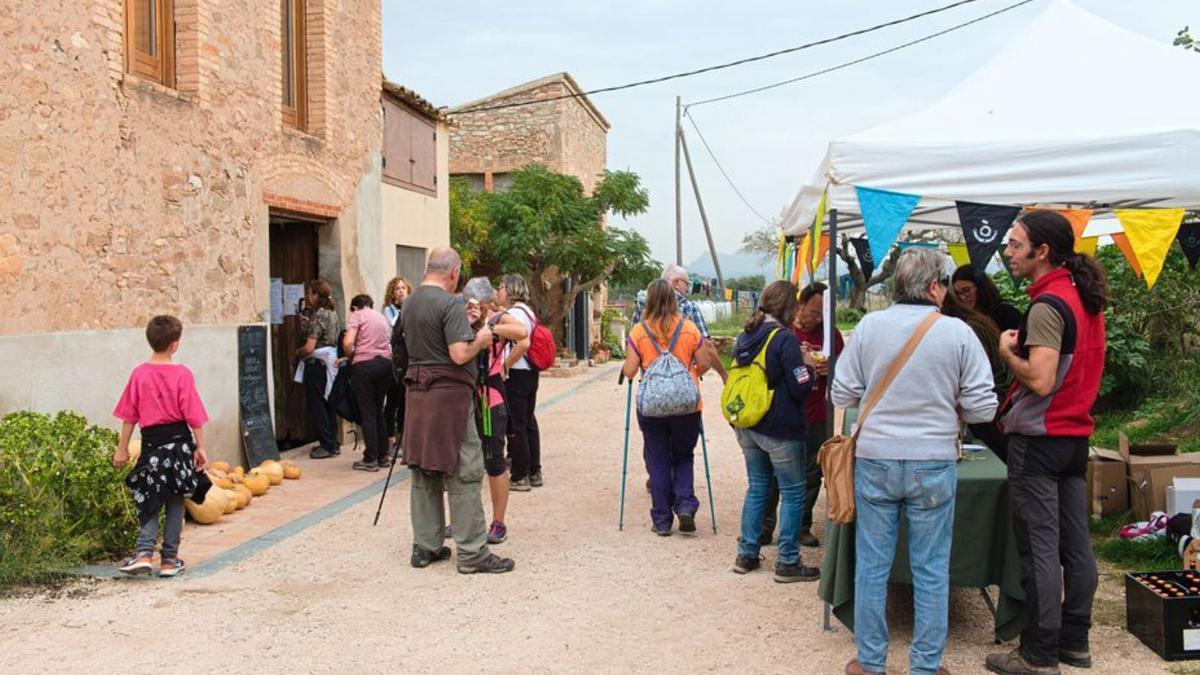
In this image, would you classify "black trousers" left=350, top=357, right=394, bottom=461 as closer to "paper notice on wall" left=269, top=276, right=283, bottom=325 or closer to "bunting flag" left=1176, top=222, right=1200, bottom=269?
"paper notice on wall" left=269, top=276, right=283, bottom=325

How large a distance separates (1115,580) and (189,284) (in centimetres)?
693

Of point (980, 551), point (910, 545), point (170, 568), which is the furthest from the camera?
point (170, 568)

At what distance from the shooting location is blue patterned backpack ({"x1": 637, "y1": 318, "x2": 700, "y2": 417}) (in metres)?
6.17

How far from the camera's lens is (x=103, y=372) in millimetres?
6957

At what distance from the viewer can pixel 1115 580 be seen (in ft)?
17.6

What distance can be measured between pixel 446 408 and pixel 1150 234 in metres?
3.95

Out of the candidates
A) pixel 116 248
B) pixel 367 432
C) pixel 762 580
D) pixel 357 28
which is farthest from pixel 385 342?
pixel 762 580

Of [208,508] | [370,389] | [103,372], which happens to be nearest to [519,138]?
[370,389]

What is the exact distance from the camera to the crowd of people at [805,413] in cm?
388

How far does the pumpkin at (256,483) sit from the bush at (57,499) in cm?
170

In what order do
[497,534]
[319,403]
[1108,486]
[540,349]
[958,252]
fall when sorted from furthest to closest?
1. [319,403]
2. [958,252]
3. [540,349]
4. [1108,486]
5. [497,534]

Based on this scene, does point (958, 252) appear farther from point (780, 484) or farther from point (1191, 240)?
point (780, 484)

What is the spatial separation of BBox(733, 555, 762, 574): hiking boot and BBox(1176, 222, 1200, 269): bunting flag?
405 cm

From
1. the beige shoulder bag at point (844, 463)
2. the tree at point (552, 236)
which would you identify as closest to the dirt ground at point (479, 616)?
the beige shoulder bag at point (844, 463)
